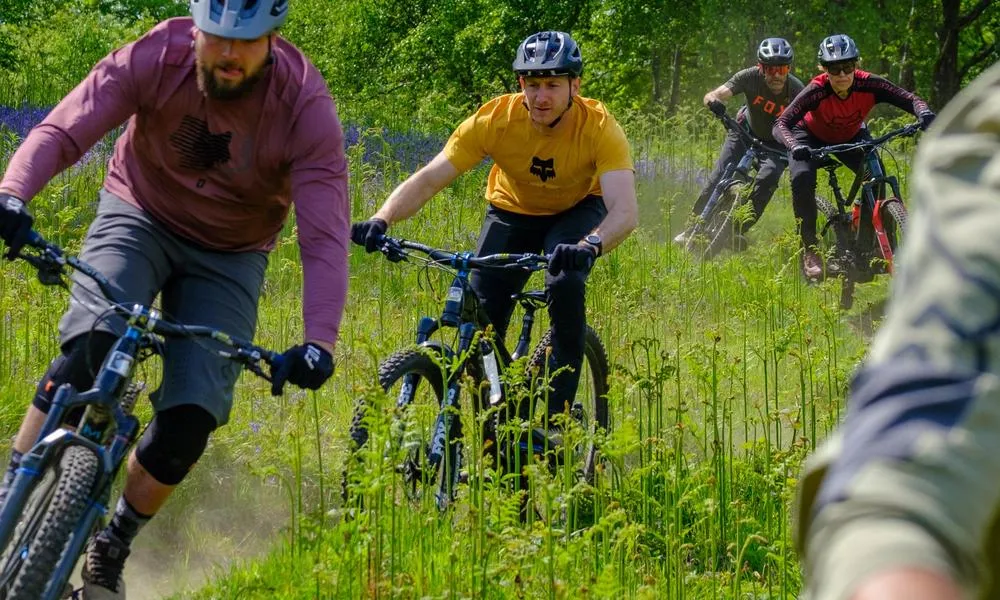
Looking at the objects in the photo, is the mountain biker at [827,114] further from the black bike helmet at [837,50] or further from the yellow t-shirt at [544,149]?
the yellow t-shirt at [544,149]

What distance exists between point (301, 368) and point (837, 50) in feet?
28.0

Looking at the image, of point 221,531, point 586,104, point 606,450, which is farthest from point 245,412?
point 606,450

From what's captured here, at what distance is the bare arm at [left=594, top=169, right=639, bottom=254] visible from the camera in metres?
6.36

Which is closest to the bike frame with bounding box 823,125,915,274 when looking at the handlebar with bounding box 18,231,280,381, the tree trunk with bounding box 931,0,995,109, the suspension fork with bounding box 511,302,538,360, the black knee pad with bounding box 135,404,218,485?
the suspension fork with bounding box 511,302,538,360

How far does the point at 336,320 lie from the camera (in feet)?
14.5

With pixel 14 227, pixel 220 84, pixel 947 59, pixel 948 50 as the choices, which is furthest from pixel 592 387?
pixel 947 59

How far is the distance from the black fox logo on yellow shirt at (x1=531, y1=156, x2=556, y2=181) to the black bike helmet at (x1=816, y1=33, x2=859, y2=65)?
211 inches

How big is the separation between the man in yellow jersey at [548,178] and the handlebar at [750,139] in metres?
6.85

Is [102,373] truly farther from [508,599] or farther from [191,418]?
[508,599]

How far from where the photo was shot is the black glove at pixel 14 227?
384cm

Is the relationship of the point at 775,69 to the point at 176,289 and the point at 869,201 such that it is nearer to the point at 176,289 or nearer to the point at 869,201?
the point at 869,201

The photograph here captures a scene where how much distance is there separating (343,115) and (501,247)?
8345mm

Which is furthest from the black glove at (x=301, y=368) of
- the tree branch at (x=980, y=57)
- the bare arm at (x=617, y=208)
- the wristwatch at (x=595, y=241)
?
the tree branch at (x=980, y=57)

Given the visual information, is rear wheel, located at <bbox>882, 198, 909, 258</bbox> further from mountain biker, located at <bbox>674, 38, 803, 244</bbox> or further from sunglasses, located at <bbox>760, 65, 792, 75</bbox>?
sunglasses, located at <bbox>760, 65, 792, 75</bbox>
